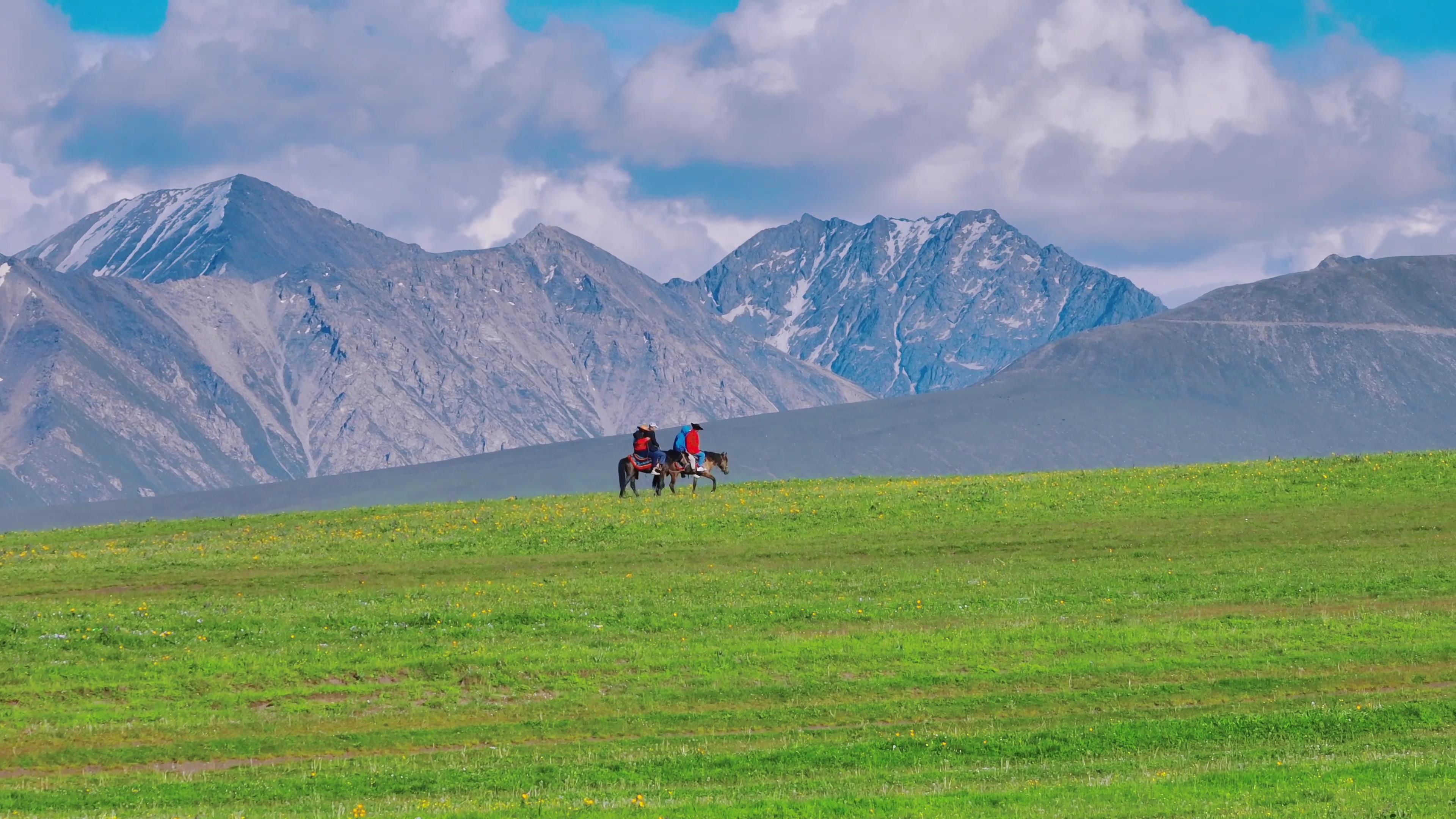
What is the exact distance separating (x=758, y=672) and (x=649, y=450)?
3303 centimetres

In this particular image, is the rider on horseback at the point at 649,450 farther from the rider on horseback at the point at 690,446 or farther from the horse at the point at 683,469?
the rider on horseback at the point at 690,446

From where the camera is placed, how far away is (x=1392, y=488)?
53.0 metres

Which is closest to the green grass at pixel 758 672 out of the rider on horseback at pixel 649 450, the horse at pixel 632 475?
the horse at pixel 632 475

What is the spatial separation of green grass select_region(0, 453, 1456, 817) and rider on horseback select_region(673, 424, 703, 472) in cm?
1212

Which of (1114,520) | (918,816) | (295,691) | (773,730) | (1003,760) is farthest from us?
(1114,520)

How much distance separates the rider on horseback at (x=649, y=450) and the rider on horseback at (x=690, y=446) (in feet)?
2.44

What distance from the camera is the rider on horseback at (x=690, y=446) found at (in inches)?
2419

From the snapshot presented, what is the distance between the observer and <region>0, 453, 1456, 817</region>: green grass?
2167cm

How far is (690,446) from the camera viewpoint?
61.6 meters

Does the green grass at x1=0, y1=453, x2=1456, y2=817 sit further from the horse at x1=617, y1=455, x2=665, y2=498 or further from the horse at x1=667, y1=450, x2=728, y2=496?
the horse at x1=617, y1=455, x2=665, y2=498

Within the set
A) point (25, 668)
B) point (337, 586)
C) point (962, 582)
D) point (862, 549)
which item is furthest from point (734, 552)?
point (25, 668)

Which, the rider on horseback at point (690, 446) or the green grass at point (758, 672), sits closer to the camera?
the green grass at point (758, 672)

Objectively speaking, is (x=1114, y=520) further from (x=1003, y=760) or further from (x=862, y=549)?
(x=1003, y=760)

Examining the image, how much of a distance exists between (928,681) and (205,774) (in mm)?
13328
